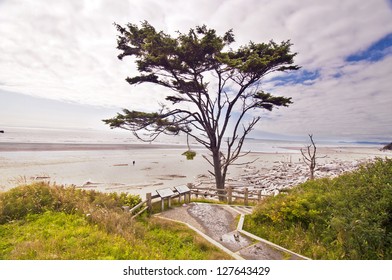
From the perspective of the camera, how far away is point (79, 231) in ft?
15.7

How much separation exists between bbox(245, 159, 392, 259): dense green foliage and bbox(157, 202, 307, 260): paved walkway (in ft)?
1.38

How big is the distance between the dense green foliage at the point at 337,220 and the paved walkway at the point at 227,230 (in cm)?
42

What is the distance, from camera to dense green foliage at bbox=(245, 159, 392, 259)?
4.11 metres

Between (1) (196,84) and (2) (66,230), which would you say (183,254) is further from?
(1) (196,84)

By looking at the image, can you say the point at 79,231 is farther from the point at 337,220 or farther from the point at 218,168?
the point at 218,168

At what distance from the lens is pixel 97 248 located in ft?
13.8

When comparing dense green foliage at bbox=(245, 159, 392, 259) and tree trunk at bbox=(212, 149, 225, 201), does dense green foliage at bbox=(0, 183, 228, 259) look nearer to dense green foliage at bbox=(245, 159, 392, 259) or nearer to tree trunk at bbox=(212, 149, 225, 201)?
dense green foliage at bbox=(245, 159, 392, 259)

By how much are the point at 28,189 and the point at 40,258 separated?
13.5ft

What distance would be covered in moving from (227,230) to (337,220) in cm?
327

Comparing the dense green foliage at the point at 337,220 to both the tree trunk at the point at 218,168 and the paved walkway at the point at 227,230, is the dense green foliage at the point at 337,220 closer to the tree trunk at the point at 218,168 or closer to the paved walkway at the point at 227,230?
the paved walkway at the point at 227,230

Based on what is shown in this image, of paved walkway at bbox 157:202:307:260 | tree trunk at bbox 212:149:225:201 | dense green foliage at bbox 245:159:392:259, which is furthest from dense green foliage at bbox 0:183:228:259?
tree trunk at bbox 212:149:225:201

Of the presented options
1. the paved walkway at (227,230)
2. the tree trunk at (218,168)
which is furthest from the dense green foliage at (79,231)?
the tree trunk at (218,168)

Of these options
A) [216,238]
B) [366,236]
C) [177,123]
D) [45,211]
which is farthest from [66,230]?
[177,123]

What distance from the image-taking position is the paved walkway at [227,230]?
528cm
